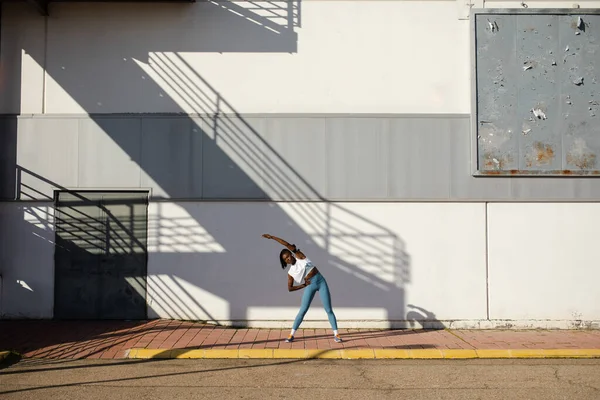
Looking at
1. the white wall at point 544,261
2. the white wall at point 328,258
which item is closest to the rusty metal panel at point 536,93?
the white wall at point 544,261

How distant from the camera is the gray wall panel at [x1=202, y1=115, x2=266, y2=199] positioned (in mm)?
11195

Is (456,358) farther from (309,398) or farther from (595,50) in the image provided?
(595,50)

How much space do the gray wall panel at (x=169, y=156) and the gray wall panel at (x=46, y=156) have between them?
138 cm

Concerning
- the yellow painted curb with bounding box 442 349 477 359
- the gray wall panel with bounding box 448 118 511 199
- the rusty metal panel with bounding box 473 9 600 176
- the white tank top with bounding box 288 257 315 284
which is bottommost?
the yellow painted curb with bounding box 442 349 477 359

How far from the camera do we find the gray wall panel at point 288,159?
11.2m

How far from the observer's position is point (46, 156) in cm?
1130

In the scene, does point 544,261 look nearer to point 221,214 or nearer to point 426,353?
point 426,353

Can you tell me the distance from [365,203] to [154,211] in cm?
404

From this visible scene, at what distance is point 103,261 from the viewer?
37.1ft

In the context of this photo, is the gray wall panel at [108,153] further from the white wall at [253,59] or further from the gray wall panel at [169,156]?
the white wall at [253,59]

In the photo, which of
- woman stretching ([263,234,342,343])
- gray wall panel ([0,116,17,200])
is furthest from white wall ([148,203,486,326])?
gray wall panel ([0,116,17,200])

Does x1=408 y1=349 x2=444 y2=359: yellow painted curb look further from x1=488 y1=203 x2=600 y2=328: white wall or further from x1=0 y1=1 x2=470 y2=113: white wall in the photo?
x1=0 y1=1 x2=470 y2=113: white wall

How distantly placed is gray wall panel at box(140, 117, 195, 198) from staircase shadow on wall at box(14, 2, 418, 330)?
0.02 m

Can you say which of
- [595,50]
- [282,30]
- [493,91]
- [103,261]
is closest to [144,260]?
[103,261]
